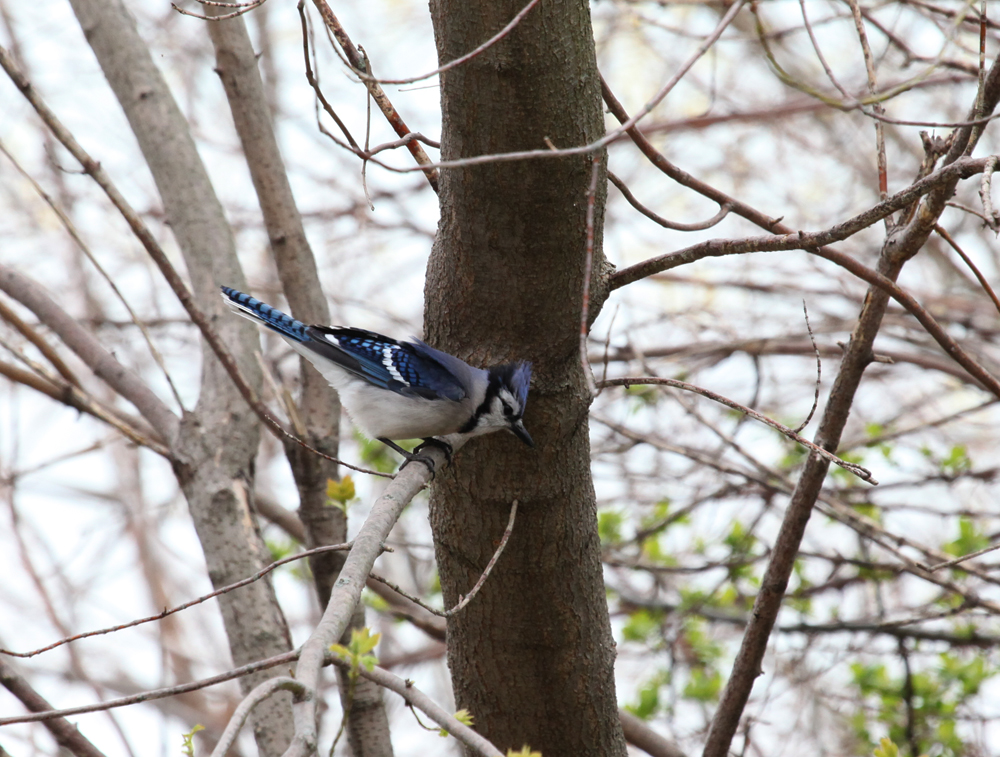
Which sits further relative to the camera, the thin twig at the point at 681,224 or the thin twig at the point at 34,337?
the thin twig at the point at 34,337

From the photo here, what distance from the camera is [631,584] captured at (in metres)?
6.33

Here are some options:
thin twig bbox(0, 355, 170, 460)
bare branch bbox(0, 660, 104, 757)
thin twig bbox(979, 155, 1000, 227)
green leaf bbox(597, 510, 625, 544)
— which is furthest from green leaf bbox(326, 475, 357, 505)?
green leaf bbox(597, 510, 625, 544)

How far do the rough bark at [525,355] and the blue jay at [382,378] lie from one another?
0.47m

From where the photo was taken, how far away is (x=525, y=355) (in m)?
2.30

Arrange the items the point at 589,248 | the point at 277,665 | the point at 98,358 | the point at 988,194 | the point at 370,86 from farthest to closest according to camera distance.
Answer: the point at 98,358
the point at 370,86
the point at 589,248
the point at 988,194
the point at 277,665

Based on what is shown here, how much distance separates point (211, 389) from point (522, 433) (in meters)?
1.55

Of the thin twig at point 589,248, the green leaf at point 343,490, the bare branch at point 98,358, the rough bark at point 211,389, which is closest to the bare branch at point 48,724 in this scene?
the rough bark at point 211,389

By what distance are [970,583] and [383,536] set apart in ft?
14.4

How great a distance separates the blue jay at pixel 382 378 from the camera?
3230mm

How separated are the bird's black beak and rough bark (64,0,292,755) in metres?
1.25

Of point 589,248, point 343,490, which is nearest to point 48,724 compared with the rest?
point 343,490

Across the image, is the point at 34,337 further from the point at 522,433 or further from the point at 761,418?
the point at 761,418

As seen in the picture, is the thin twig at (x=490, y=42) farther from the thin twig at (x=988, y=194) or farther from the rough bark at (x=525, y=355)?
the thin twig at (x=988, y=194)

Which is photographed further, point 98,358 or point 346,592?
point 98,358
